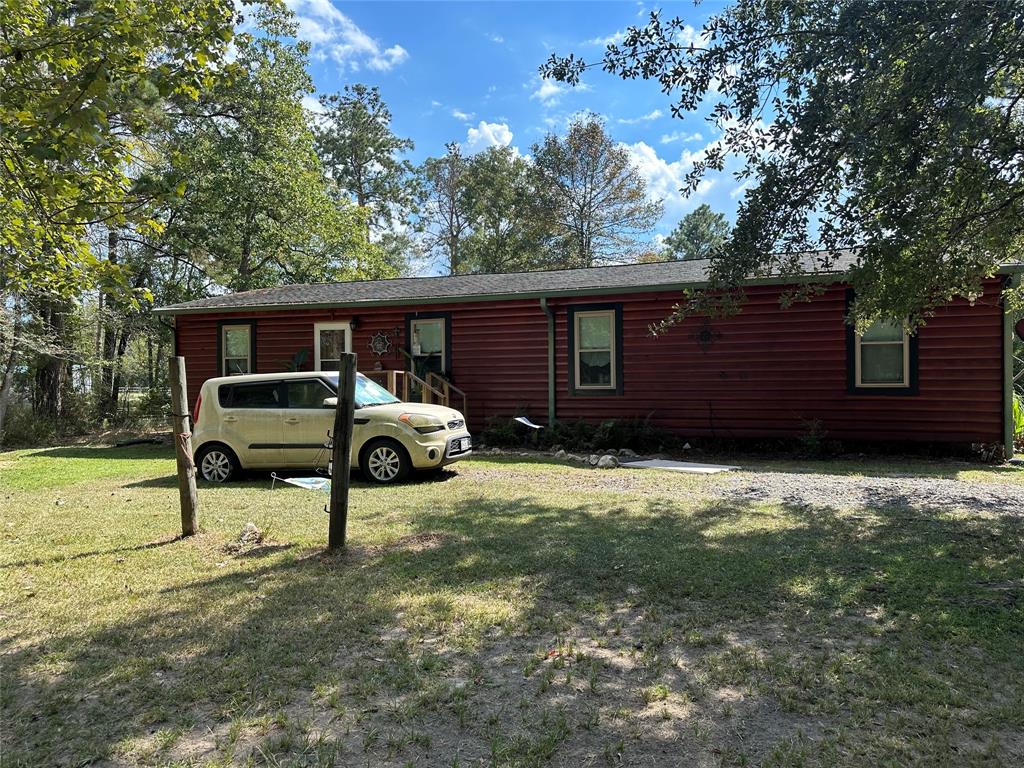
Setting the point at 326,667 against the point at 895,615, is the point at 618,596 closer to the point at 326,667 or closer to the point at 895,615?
the point at 895,615

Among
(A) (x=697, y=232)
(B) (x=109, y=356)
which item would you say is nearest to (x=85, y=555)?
(B) (x=109, y=356)

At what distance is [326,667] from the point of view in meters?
2.91

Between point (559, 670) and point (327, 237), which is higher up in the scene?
point (327, 237)

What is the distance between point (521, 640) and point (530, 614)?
1.18 feet

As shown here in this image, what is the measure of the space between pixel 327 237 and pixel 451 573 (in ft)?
69.2

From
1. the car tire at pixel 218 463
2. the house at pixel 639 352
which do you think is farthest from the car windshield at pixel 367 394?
the house at pixel 639 352

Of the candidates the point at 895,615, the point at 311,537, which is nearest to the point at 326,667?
the point at 311,537

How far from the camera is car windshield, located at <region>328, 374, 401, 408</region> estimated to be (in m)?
8.27

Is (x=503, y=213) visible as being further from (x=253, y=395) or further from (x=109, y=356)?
(x=253, y=395)

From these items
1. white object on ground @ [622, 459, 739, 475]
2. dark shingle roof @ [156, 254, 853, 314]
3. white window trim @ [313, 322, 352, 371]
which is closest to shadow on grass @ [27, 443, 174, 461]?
dark shingle roof @ [156, 254, 853, 314]

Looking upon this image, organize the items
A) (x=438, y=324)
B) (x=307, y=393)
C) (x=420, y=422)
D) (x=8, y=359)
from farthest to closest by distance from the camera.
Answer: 1. (x=8, y=359)
2. (x=438, y=324)
3. (x=307, y=393)
4. (x=420, y=422)

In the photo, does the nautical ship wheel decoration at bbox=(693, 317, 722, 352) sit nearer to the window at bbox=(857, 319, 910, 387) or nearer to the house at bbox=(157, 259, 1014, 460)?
the house at bbox=(157, 259, 1014, 460)

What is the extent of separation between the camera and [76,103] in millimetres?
4086

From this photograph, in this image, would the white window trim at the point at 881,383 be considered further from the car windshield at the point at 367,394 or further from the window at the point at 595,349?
the car windshield at the point at 367,394
